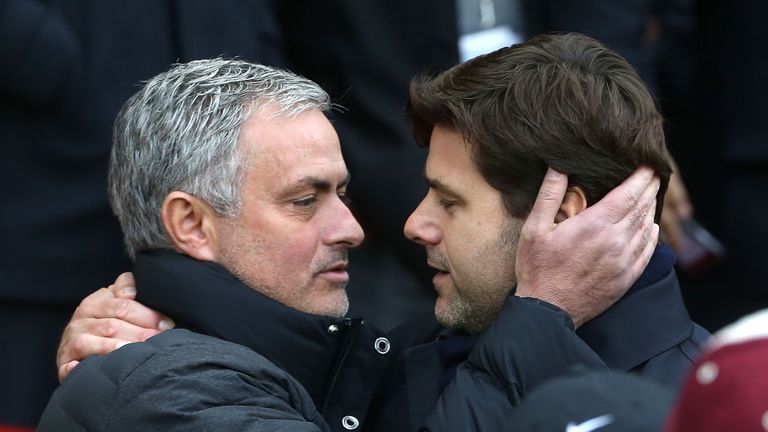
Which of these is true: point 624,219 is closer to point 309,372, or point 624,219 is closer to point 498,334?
point 498,334

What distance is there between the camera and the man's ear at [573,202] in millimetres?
2947

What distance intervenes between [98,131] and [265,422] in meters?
1.58

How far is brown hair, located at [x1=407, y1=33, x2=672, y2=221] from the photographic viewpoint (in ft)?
9.61

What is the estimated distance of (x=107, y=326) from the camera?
293 centimetres

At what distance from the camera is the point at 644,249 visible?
2.89 metres

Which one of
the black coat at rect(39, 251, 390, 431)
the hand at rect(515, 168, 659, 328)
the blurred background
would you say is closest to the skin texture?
the hand at rect(515, 168, 659, 328)

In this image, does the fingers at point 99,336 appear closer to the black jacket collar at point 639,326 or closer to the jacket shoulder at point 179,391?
the jacket shoulder at point 179,391

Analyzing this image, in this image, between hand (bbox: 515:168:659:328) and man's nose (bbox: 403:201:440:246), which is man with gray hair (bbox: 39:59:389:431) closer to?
man's nose (bbox: 403:201:440:246)

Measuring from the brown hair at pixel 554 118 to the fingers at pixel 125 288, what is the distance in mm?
785

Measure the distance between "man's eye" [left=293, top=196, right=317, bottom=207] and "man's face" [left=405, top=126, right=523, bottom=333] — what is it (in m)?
0.25

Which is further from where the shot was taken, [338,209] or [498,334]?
[338,209]

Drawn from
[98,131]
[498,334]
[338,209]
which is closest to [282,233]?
[338,209]

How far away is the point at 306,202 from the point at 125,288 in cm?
44

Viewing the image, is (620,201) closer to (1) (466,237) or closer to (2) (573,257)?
(2) (573,257)
